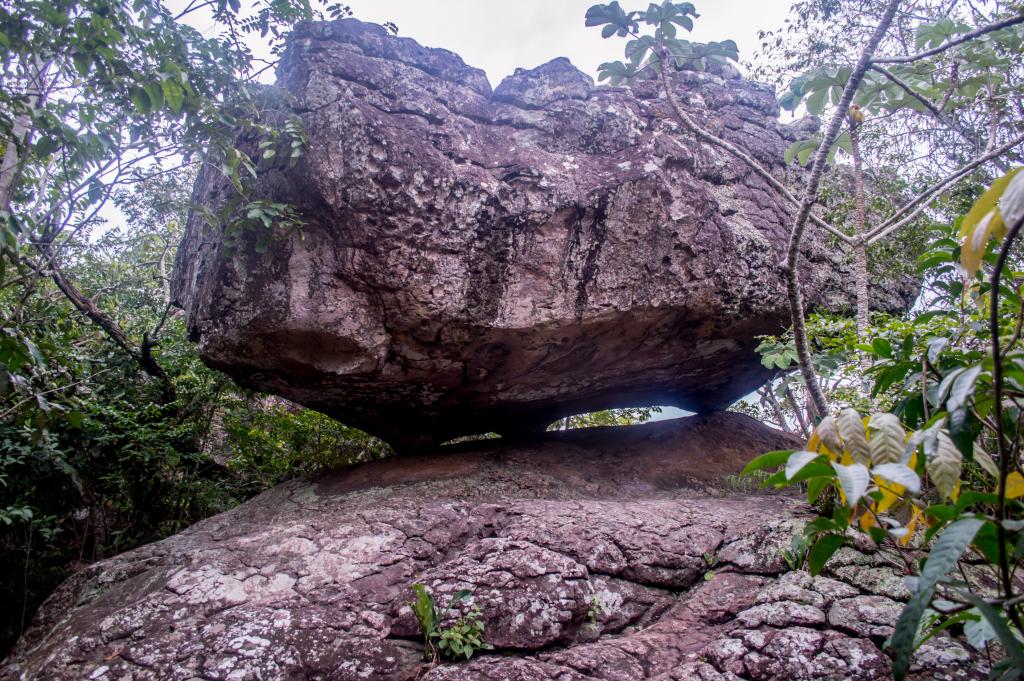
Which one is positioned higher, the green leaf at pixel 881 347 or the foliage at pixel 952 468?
the green leaf at pixel 881 347

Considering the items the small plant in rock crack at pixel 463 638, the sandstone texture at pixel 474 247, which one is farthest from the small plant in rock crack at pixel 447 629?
the sandstone texture at pixel 474 247

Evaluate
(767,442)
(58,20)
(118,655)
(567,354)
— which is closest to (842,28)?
(767,442)

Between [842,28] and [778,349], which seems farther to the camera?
[842,28]

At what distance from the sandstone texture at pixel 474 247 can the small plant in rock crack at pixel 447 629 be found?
6.45 ft

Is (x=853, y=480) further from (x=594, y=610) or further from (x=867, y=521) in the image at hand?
(x=594, y=610)

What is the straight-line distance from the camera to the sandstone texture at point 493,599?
2.92m

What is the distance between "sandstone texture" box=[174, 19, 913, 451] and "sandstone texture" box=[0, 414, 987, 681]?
48.4 inches

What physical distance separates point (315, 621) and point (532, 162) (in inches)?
141

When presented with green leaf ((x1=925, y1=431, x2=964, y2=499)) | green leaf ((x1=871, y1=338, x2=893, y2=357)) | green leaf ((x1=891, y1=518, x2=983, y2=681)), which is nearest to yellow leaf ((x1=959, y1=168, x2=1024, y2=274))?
green leaf ((x1=925, y1=431, x2=964, y2=499))

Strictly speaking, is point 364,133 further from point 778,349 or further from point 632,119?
point 778,349

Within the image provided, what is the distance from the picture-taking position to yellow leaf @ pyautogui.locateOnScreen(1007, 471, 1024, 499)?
1.66 m

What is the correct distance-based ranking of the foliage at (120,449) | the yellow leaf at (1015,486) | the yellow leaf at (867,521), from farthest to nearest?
the foliage at (120,449), the yellow leaf at (867,521), the yellow leaf at (1015,486)

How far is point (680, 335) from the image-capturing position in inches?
207

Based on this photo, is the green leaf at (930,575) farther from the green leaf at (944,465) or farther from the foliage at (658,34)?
the foliage at (658,34)
